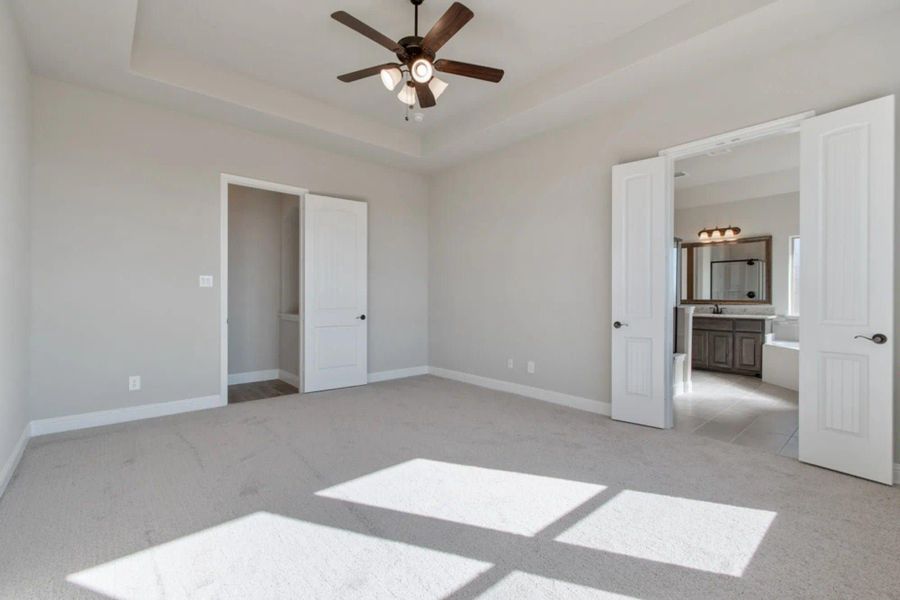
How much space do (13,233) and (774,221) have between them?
8.43m

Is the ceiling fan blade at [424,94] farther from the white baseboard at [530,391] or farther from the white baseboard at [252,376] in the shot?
the white baseboard at [252,376]

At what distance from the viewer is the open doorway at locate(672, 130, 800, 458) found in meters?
5.02

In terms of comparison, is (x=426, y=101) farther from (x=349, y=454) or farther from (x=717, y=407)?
Answer: (x=717, y=407)

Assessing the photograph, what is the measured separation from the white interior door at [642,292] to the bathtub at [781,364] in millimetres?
2760

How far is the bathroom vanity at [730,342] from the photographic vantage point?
591 cm

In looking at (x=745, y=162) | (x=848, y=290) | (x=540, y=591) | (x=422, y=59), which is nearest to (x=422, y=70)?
(x=422, y=59)

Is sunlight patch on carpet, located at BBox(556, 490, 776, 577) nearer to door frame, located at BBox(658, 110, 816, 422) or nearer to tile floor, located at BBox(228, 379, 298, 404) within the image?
door frame, located at BBox(658, 110, 816, 422)

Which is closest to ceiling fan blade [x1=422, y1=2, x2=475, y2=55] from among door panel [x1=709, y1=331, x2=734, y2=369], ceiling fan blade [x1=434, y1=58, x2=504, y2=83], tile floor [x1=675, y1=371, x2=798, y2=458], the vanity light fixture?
ceiling fan blade [x1=434, y1=58, x2=504, y2=83]

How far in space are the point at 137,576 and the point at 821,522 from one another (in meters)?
3.14

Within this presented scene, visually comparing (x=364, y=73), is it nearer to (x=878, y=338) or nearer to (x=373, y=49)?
(x=373, y=49)

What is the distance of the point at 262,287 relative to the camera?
5980 millimetres

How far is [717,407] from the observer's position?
439 centimetres

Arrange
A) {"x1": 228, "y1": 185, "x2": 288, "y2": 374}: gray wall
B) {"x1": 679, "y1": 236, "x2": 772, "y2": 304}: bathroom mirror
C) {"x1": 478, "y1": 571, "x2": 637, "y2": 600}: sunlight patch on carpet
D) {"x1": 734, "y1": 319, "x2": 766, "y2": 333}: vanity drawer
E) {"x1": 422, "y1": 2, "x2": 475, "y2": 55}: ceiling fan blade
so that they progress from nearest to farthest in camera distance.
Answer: {"x1": 478, "y1": 571, "x2": 637, "y2": 600}: sunlight patch on carpet → {"x1": 422, "y1": 2, "x2": 475, "y2": 55}: ceiling fan blade → {"x1": 228, "y1": 185, "x2": 288, "y2": 374}: gray wall → {"x1": 734, "y1": 319, "x2": 766, "y2": 333}: vanity drawer → {"x1": 679, "y1": 236, "x2": 772, "y2": 304}: bathroom mirror

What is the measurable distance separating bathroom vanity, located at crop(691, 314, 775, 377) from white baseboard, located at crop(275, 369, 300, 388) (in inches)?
230
